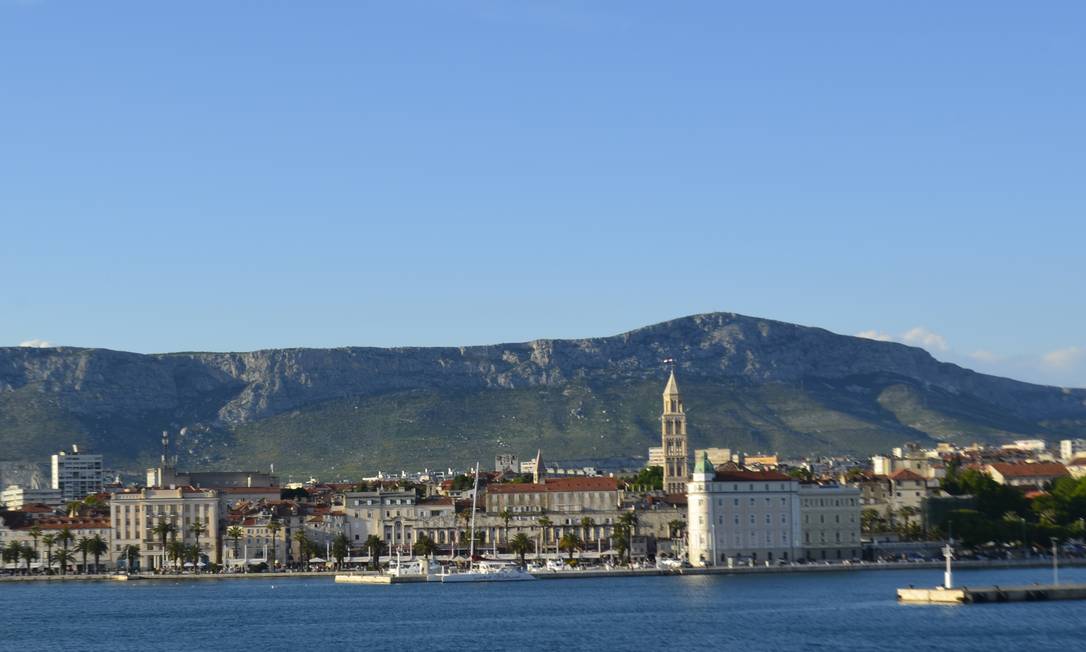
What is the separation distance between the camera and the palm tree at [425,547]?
558 ft

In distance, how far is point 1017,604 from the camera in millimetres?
109562

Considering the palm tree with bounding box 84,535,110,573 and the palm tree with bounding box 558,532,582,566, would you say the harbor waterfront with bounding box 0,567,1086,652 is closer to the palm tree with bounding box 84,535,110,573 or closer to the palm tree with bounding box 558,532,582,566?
the palm tree with bounding box 558,532,582,566

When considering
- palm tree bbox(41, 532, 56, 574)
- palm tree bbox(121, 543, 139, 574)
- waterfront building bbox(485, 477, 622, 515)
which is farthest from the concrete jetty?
palm tree bbox(41, 532, 56, 574)

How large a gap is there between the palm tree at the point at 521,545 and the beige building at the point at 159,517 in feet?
86.7

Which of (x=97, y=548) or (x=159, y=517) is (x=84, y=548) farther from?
(x=159, y=517)

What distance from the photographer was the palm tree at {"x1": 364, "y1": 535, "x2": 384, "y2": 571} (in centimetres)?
16904

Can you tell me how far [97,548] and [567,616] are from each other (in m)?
75.5

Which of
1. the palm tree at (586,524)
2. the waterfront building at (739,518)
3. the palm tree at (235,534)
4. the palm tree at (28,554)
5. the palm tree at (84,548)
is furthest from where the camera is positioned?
the palm tree at (586,524)

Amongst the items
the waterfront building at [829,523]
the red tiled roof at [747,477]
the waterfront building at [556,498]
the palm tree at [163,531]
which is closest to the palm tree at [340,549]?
the palm tree at [163,531]

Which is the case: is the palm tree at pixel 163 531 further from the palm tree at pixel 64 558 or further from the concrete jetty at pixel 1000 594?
the concrete jetty at pixel 1000 594

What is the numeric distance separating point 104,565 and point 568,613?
253 ft

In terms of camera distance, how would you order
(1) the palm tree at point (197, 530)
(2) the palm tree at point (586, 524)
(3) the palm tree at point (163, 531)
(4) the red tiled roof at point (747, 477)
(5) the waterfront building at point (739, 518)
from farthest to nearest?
(1) the palm tree at point (197, 530) < (3) the palm tree at point (163, 531) < (2) the palm tree at point (586, 524) < (4) the red tiled roof at point (747, 477) < (5) the waterfront building at point (739, 518)

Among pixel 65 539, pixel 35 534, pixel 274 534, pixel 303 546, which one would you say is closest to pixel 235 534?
pixel 274 534

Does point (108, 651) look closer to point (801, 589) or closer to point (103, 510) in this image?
point (801, 589)
